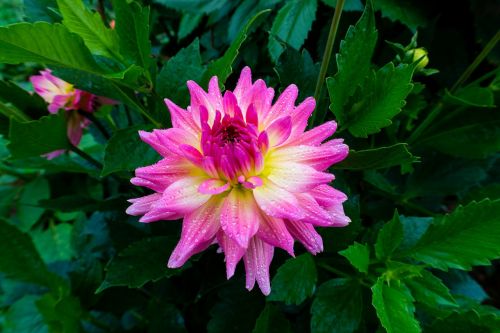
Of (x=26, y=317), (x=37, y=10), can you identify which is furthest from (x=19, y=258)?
(x=37, y=10)

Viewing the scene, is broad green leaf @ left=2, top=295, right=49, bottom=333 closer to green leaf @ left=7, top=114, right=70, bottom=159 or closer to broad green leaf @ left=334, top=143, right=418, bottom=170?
green leaf @ left=7, top=114, right=70, bottom=159

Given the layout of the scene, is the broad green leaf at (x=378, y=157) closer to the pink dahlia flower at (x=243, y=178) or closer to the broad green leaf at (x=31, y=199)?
the pink dahlia flower at (x=243, y=178)

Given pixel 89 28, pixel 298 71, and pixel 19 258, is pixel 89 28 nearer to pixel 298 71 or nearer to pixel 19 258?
pixel 298 71

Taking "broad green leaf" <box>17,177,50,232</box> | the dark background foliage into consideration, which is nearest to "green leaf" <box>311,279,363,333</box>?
the dark background foliage

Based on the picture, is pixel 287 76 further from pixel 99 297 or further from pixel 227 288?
pixel 99 297

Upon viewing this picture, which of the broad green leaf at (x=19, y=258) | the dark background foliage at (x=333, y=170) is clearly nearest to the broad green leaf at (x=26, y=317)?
the dark background foliage at (x=333, y=170)

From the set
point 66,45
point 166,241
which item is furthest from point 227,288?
point 66,45

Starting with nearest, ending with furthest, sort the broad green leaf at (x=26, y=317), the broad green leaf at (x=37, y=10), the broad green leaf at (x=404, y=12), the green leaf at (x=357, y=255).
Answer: the green leaf at (x=357, y=255) < the broad green leaf at (x=37, y=10) < the broad green leaf at (x=404, y=12) < the broad green leaf at (x=26, y=317)
